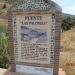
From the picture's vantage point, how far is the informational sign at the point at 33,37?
4.75 m

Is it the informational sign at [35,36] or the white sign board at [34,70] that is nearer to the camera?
the informational sign at [35,36]

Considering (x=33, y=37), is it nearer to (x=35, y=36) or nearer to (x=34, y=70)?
(x=35, y=36)

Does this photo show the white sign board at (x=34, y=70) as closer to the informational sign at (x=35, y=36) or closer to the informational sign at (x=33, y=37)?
the informational sign at (x=35, y=36)

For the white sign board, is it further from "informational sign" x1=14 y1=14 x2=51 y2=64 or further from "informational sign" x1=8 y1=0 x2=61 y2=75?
"informational sign" x1=14 y1=14 x2=51 y2=64

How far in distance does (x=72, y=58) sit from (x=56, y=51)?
3169mm

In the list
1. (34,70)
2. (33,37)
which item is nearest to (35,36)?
(33,37)

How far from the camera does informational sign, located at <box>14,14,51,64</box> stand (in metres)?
4.75

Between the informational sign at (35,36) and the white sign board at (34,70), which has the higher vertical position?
the informational sign at (35,36)

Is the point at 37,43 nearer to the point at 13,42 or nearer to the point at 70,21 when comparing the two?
the point at 13,42

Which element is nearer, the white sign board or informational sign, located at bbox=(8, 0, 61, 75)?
informational sign, located at bbox=(8, 0, 61, 75)

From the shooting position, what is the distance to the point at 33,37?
15.9 ft

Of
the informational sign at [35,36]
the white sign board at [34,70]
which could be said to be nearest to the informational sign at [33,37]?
the informational sign at [35,36]

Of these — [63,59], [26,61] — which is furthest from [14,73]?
[63,59]

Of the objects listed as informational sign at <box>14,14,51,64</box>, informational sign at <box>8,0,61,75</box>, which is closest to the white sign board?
informational sign at <box>8,0,61,75</box>
